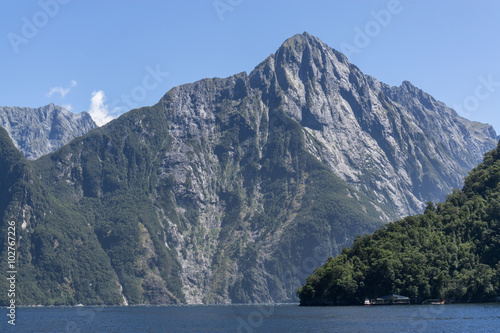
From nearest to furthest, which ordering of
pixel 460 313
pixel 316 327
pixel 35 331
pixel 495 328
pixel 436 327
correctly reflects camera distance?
pixel 495 328 < pixel 436 327 < pixel 316 327 < pixel 35 331 < pixel 460 313

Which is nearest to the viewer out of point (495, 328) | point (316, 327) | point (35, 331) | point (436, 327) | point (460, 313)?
point (495, 328)

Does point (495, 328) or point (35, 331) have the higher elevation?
point (35, 331)

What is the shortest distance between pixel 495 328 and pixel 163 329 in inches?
3221

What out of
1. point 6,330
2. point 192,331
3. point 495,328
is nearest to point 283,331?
point 192,331

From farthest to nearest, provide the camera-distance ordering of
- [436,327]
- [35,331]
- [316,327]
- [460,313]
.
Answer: [460,313], [35,331], [316,327], [436,327]

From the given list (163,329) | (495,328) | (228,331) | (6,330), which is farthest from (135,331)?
Result: (495,328)

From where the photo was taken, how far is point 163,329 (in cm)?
15962

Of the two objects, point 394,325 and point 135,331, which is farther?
point 135,331

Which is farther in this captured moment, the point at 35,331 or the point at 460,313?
the point at 460,313

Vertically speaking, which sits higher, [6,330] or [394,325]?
[6,330]

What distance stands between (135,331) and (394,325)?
211ft

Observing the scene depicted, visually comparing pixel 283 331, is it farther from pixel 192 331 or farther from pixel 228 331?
pixel 192 331

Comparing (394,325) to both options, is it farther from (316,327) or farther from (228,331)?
(228,331)

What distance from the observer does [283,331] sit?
143 m
